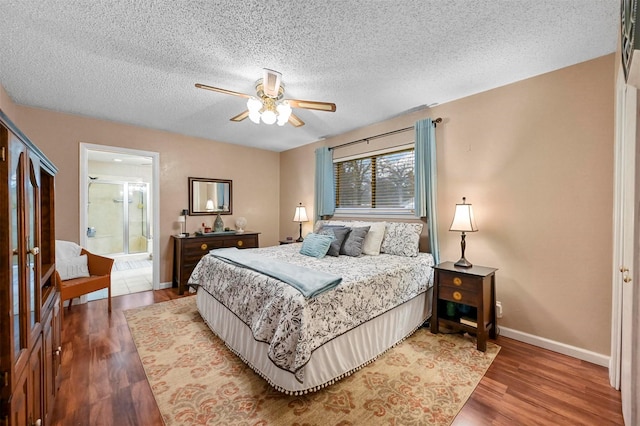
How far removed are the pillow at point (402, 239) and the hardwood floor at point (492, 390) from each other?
1195 mm

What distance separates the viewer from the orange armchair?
2.96 metres

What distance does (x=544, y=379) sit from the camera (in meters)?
1.99

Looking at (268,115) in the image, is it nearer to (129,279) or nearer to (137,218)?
(129,279)

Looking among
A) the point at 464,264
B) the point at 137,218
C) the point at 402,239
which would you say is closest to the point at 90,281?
the point at 402,239

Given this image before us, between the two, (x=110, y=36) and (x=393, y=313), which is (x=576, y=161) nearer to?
(x=393, y=313)

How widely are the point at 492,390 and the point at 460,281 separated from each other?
891 mm

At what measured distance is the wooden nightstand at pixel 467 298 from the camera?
238cm

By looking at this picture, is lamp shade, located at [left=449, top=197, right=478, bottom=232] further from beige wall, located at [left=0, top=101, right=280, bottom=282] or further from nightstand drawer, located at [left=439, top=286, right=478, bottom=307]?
beige wall, located at [left=0, top=101, right=280, bottom=282]

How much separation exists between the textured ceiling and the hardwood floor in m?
2.52

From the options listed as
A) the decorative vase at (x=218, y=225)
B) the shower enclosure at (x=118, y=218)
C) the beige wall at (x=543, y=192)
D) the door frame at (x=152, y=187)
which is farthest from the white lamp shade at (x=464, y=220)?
the shower enclosure at (x=118, y=218)

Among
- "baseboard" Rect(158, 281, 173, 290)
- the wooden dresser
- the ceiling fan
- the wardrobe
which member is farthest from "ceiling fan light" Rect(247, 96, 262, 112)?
"baseboard" Rect(158, 281, 173, 290)

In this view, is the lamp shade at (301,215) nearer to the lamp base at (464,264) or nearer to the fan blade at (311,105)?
the fan blade at (311,105)

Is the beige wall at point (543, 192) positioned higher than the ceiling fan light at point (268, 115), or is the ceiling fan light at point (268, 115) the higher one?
the ceiling fan light at point (268, 115)

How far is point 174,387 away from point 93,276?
2.33 metres
